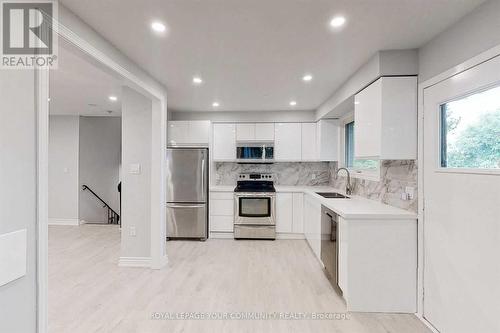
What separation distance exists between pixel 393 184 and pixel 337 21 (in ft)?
5.93

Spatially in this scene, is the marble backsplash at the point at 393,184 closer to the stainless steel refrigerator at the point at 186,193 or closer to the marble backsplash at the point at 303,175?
the marble backsplash at the point at 303,175

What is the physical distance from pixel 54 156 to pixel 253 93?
4885 mm

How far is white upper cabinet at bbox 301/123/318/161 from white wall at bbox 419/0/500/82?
2.57m

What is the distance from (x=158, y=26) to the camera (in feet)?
6.27

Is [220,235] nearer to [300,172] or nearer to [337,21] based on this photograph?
[300,172]

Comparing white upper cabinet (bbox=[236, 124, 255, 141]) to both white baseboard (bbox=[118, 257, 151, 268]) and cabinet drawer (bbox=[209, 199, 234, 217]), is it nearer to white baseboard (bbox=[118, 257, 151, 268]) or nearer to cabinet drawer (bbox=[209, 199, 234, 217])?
cabinet drawer (bbox=[209, 199, 234, 217])

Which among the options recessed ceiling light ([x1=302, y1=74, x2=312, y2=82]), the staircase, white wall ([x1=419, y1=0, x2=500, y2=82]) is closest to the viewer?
white wall ([x1=419, y1=0, x2=500, y2=82])

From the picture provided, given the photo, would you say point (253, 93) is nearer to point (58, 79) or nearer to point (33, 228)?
point (58, 79)

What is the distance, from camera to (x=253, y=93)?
3.71 metres

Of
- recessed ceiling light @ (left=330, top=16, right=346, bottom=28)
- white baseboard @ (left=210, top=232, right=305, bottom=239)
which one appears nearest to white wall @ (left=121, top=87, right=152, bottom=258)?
white baseboard @ (left=210, top=232, right=305, bottom=239)

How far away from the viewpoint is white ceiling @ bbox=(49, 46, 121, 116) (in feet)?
9.05

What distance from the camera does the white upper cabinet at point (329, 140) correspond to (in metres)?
4.54

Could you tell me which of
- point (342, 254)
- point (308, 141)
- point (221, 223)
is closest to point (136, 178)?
point (221, 223)

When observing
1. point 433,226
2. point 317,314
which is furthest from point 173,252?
point 433,226
